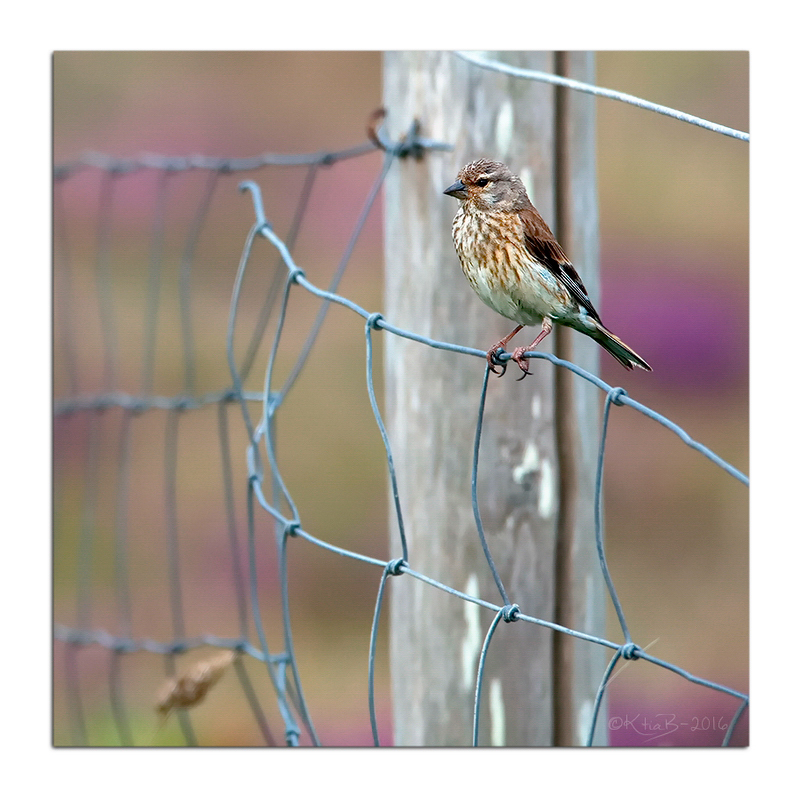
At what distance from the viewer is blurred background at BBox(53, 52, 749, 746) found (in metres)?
1.42

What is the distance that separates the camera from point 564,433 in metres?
1.25

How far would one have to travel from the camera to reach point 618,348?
1208mm

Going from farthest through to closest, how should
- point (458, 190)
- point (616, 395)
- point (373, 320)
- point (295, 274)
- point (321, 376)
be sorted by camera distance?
point (321, 376) < point (295, 274) < point (458, 190) < point (373, 320) < point (616, 395)

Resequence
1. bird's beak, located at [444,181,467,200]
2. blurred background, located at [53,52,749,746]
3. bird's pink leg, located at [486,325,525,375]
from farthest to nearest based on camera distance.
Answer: blurred background, located at [53,52,749,746] < bird's beak, located at [444,181,467,200] < bird's pink leg, located at [486,325,525,375]

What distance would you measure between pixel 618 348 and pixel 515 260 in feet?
0.59

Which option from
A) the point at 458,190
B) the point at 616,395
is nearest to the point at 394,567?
the point at 616,395

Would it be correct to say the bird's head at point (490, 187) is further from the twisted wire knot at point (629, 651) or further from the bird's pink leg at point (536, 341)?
the twisted wire knot at point (629, 651)

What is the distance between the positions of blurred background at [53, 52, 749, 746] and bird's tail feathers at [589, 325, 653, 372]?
0.81 ft

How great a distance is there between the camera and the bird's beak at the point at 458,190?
3.86ft

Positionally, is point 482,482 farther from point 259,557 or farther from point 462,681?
point 259,557

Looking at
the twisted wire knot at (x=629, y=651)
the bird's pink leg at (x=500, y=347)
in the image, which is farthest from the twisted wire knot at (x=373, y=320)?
the twisted wire knot at (x=629, y=651)

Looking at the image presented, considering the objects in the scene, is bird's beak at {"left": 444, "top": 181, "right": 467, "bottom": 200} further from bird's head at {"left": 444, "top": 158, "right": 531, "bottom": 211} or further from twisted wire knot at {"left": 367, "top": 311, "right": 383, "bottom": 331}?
twisted wire knot at {"left": 367, "top": 311, "right": 383, "bottom": 331}

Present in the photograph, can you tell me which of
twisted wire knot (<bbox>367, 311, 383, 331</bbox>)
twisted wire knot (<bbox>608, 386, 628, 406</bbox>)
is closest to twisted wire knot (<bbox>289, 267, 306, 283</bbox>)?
twisted wire knot (<bbox>367, 311, 383, 331</bbox>)

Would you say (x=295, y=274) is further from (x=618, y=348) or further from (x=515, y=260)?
(x=618, y=348)
